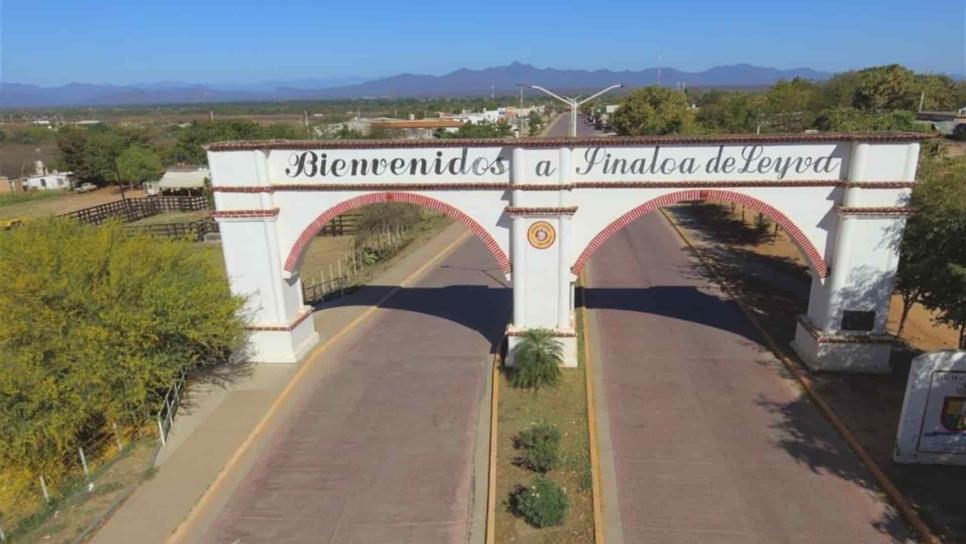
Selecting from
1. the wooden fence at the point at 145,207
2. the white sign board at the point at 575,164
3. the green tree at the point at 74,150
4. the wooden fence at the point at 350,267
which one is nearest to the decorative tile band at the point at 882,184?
the white sign board at the point at 575,164

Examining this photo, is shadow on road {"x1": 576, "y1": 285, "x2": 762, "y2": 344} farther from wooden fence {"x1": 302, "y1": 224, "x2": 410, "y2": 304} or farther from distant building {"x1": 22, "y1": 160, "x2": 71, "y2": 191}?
distant building {"x1": 22, "y1": 160, "x2": 71, "y2": 191}

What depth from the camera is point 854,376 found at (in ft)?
55.3

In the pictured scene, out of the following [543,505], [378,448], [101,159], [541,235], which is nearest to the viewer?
[543,505]

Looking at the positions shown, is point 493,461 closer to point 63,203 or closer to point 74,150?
point 63,203

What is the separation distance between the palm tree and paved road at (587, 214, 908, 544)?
166 centimetres

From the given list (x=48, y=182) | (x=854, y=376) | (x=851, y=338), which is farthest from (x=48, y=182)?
(x=854, y=376)

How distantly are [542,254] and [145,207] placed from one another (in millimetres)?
46083

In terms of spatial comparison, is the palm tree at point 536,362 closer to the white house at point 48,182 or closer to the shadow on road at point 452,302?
the shadow on road at point 452,302

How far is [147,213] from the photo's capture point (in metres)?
51.5

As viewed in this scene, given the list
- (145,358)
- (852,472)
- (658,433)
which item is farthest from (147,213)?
(852,472)

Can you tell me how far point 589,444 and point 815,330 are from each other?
318 inches

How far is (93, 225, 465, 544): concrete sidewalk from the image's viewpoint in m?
11.9

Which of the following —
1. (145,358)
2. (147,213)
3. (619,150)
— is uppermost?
(619,150)

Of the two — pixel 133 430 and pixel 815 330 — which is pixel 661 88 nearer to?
pixel 815 330
